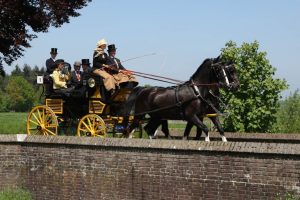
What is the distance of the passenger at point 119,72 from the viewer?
1443 centimetres

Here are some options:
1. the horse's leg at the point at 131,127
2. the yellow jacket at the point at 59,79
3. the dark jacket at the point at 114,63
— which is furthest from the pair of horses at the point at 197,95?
the yellow jacket at the point at 59,79

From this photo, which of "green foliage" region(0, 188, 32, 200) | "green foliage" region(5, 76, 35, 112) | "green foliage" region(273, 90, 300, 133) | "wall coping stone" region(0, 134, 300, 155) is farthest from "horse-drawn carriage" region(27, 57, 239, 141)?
"green foliage" region(5, 76, 35, 112)

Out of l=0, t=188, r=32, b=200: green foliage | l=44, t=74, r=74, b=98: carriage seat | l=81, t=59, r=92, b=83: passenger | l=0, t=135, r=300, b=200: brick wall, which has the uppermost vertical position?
l=81, t=59, r=92, b=83: passenger

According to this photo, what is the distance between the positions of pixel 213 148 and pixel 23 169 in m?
5.17

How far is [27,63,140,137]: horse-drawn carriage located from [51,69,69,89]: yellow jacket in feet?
0.48

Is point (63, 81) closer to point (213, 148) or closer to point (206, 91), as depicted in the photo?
point (206, 91)

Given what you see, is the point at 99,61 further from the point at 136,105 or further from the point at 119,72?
the point at 136,105

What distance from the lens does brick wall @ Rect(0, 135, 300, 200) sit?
947 cm

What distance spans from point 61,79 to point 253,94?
621 centimetres

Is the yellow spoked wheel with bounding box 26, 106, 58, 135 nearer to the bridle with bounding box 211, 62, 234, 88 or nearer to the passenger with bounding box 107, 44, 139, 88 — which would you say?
the passenger with bounding box 107, 44, 139, 88

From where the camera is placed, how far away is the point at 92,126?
14227 mm

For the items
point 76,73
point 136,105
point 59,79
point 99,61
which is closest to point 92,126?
point 136,105

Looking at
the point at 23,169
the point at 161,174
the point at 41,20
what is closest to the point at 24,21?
the point at 41,20

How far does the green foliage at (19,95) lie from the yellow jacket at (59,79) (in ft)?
356
